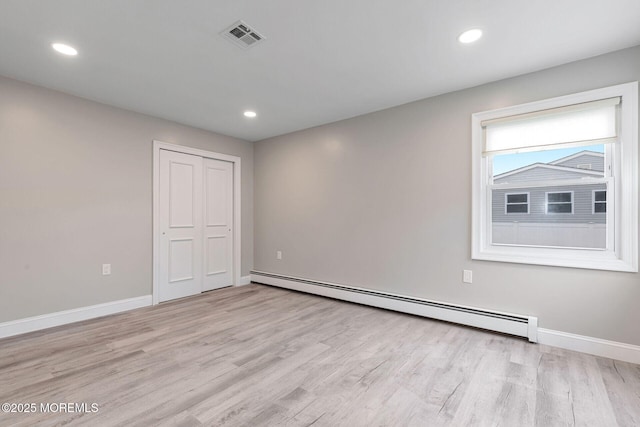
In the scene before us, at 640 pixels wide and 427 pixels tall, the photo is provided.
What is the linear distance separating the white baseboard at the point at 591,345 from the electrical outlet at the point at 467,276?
67 cm

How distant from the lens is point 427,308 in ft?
10.3

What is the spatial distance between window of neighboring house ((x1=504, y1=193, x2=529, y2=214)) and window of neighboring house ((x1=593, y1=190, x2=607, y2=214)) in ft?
1.55

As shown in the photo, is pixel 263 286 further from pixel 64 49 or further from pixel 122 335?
pixel 64 49

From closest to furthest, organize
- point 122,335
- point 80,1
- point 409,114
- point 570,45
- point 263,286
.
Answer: point 80,1, point 570,45, point 122,335, point 409,114, point 263,286

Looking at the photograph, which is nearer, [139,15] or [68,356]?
[139,15]

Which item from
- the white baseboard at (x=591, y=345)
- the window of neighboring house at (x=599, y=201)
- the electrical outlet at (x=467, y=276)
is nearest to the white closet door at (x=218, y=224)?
the electrical outlet at (x=467, y=276)

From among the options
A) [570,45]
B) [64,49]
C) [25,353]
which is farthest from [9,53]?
[570,45]

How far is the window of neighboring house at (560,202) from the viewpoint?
2.54 m

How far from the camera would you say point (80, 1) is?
1757 mm

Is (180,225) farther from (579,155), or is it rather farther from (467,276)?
(579,155)

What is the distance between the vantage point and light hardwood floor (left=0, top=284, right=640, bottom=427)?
5.31 feet

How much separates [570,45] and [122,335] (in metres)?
4.61

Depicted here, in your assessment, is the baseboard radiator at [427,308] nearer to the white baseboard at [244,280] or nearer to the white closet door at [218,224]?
the white baseboard at [244,280]

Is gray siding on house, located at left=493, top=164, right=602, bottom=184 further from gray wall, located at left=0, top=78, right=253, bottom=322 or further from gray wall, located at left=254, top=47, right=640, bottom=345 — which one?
gray wall, located at left=0, top=78, right=253, bottom=322
